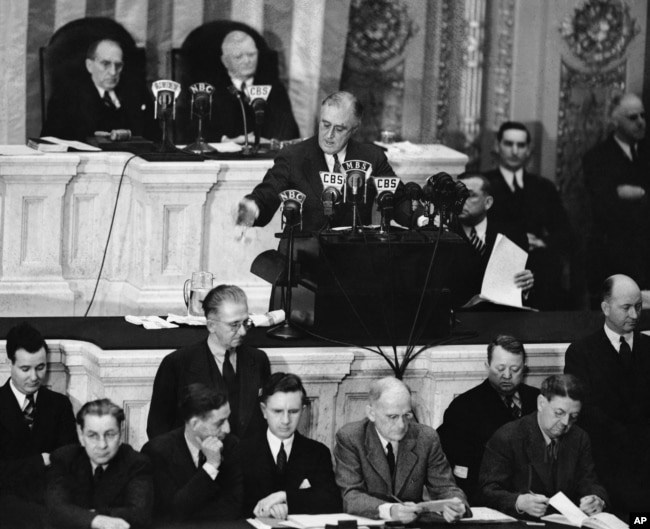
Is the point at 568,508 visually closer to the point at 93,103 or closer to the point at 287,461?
the point at 287,461

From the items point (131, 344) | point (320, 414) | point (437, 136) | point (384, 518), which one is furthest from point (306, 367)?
point (437, 136)

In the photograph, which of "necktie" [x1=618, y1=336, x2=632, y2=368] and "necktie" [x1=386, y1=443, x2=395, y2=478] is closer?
"necktie" [x1=386, y1=443, x2=395, y2=478]

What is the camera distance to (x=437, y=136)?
457 inches

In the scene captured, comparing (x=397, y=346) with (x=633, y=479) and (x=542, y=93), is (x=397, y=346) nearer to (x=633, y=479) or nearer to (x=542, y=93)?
(x=633, y=479)

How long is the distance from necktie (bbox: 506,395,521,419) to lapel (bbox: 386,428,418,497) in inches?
27.4

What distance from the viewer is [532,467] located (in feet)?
22.2

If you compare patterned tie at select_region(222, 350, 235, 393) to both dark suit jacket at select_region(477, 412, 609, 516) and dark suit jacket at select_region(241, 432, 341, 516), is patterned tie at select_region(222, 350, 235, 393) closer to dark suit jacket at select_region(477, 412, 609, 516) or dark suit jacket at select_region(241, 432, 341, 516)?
dark suit jacket at select_region(241, 432, 341, 516)

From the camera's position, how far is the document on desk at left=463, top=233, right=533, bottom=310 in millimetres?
8211

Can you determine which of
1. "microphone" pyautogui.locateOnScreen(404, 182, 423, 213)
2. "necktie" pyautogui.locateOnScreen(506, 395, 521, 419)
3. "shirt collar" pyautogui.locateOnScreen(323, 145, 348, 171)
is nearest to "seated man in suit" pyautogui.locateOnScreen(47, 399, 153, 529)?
"necktie" pyautogui.locateOnScreen(506, 395, 521, 419)

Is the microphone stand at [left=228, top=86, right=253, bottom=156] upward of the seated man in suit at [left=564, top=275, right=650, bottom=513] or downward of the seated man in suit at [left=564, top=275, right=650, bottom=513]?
upward

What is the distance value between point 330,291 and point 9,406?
155 centimetres

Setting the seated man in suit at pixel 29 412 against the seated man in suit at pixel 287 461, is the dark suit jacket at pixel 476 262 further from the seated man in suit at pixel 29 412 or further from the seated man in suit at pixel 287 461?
the seated man in suit at pixel 29 412

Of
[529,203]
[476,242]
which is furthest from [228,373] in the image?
[529,203]

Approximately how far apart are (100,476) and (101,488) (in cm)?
5
